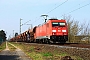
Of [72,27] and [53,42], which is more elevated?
[72,27]

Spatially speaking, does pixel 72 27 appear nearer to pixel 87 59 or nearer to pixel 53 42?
pixel 53 42

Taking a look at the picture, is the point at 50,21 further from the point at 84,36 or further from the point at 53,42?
the point at 84,36

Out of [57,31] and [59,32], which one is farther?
[57,31]

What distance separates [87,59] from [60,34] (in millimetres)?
21329

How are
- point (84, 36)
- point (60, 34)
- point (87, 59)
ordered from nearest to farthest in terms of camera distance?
point (87, 59) → point (60, 34) → point (84, 36)

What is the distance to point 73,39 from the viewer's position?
56.2 metres

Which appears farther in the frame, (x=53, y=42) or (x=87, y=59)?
(x=53, y=42)

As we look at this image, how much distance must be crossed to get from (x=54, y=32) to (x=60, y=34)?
88cm

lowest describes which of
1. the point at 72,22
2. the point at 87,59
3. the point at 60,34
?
the point at 87,59

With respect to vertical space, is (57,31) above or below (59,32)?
above

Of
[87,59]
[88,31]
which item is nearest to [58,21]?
[87,59]

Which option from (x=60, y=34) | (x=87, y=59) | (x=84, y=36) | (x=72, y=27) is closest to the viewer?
(x=87, y=59)

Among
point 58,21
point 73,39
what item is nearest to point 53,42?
point 58,21

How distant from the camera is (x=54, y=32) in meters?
33.2
